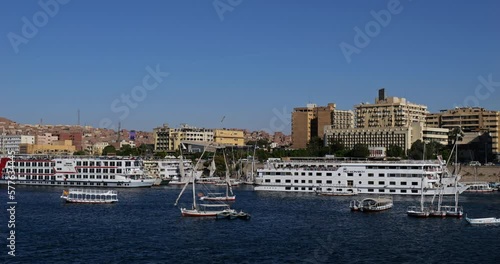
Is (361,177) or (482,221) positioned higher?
(361,177)

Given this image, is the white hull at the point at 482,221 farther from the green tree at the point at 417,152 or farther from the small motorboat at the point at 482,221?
the green tree at the point at 417,152

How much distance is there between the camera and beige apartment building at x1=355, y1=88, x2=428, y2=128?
150 meters

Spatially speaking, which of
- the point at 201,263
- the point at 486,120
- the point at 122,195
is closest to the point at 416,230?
the point at 201,263

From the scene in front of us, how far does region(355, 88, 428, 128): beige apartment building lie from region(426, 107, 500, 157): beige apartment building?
5305 mm

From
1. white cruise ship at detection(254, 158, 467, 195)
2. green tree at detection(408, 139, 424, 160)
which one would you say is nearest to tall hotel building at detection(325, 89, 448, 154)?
green tree at detection(408, 139, 424, 160)

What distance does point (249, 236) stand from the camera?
43.7m

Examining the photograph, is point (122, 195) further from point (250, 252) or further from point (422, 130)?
point (422, 130)

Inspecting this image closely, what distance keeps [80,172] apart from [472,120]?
87529mm

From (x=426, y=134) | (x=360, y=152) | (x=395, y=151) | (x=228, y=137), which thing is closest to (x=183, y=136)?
(x=228, y=137)

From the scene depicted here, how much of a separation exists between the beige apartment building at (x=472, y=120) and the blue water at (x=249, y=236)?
271 ft

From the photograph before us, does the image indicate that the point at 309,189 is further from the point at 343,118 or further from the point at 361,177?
the point at 343,118

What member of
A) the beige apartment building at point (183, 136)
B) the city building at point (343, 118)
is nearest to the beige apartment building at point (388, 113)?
the city building at point (343, 118)

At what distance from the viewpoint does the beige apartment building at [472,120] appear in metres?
141

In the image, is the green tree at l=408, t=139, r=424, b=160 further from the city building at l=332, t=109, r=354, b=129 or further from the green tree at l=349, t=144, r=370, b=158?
the city building at l=332, t=109, r=354, b=129
